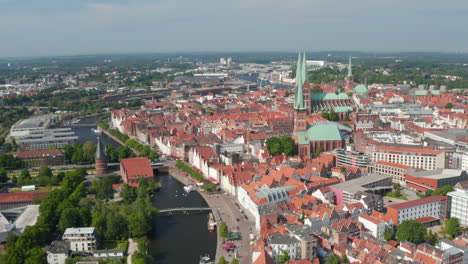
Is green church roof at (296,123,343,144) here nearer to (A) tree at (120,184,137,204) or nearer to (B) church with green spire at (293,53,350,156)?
(B) church with green spire at (293,53,350,156)

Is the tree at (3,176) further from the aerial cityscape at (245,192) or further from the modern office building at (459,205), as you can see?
the modern office building at (459,205)

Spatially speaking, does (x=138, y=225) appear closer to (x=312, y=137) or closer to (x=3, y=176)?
(x=3, y=176)

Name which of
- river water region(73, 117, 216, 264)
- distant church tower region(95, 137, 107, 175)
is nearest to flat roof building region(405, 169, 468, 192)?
river water region(73, 117, 216, 264)

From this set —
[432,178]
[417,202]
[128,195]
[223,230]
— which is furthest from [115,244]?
[432,178]

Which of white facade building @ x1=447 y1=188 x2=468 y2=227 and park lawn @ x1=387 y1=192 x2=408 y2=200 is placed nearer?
white facade building @ x1=447 y1=188 x2=468 y2=227

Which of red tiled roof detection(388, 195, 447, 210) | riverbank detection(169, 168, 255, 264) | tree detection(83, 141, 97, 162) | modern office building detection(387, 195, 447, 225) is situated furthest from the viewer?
tree detection(83, 141, 97, 162)

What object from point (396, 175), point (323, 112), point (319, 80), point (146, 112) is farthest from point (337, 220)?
point (319, 80)
